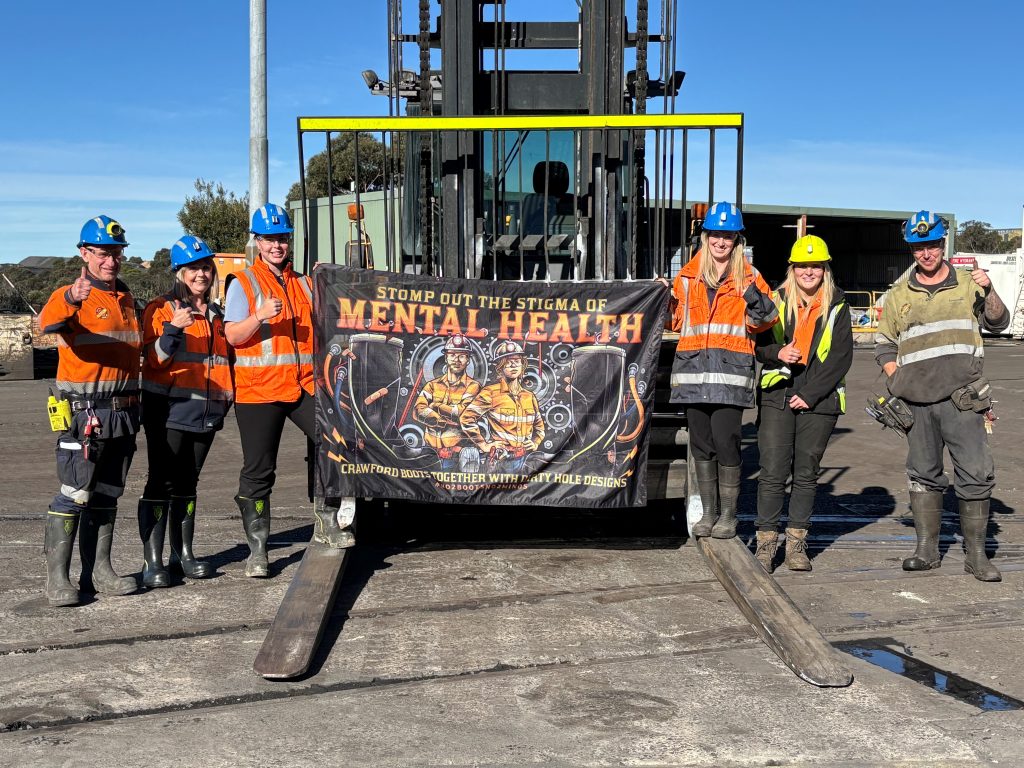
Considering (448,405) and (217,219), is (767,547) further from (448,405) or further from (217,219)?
(217,219)

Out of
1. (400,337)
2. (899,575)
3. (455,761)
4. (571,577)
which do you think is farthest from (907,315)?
(455,761)

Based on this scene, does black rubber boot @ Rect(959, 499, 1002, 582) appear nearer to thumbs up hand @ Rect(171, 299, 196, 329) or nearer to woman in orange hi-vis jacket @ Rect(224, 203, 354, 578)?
woman in orange hi-vis jacket @ Rect(224, 203, 354, 578)

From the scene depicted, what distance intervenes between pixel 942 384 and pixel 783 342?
3.38 ft

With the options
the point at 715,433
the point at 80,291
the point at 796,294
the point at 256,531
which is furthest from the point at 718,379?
the point at 80,291

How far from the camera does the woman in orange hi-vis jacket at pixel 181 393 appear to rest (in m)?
6.52

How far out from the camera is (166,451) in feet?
21.8

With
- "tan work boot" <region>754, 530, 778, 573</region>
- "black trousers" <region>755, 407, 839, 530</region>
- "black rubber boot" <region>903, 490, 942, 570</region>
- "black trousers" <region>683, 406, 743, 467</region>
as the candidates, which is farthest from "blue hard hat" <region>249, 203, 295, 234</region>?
"black rubber boot" <region>903, 490, 942, 570</region>

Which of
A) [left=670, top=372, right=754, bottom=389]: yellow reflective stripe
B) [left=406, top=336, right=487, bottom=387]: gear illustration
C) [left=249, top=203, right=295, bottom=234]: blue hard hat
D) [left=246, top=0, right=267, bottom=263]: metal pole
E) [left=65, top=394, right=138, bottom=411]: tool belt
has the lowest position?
[left=65, top=394, right=138, bottom=411]: tool belt

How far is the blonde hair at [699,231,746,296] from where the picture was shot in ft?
21.7

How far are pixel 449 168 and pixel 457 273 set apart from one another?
77 cm

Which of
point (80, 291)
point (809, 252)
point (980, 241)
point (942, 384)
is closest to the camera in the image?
point (80, 291)

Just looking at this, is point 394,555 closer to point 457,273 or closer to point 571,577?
point 571,577

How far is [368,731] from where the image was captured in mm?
4406

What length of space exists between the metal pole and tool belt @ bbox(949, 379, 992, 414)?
35.5 feet
